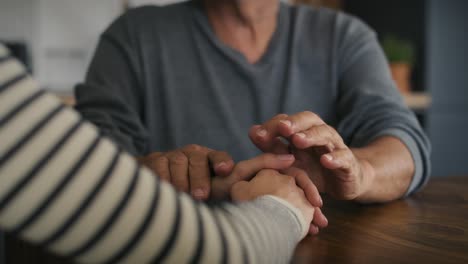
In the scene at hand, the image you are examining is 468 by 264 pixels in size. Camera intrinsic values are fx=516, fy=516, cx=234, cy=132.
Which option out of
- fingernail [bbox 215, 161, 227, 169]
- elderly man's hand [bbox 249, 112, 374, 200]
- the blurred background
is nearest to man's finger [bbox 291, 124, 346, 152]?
elderly man's hand [bbox 249, 112, 374, 200]

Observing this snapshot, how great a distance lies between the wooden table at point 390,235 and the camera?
0.50 m

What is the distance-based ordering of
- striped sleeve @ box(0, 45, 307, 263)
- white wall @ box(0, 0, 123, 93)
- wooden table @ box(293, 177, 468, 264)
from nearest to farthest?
striped sleeve @ box(0, 45, 307, 263), wooden table @ box(293, 177, 468, 264), white wall @ box(0, 0, 123, 93)

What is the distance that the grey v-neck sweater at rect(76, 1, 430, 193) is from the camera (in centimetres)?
116

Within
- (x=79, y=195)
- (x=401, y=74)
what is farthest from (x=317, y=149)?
→ (x=401, y=74)

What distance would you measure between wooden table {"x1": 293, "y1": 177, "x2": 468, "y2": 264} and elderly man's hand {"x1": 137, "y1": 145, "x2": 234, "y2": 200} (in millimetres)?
161


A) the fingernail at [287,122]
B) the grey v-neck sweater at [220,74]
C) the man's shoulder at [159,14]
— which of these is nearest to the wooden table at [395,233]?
the fingernail at [287,122]

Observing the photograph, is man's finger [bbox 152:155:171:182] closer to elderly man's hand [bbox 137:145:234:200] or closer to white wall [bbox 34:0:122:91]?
elderly man's hand [bbox 137:145:234:200]

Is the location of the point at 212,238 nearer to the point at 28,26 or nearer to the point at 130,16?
the point at 130,16

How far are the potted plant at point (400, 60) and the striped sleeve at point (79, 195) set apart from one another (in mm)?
2671

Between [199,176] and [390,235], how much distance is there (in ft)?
0.89

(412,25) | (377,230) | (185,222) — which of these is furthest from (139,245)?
(412,25)

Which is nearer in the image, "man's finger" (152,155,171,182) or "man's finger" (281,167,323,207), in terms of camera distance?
"man's finger" (281,167,323,207)

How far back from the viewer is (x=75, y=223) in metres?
0.34

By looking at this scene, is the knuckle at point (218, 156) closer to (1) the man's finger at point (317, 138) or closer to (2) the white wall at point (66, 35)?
(1) the man's finger at point (317, 138)
